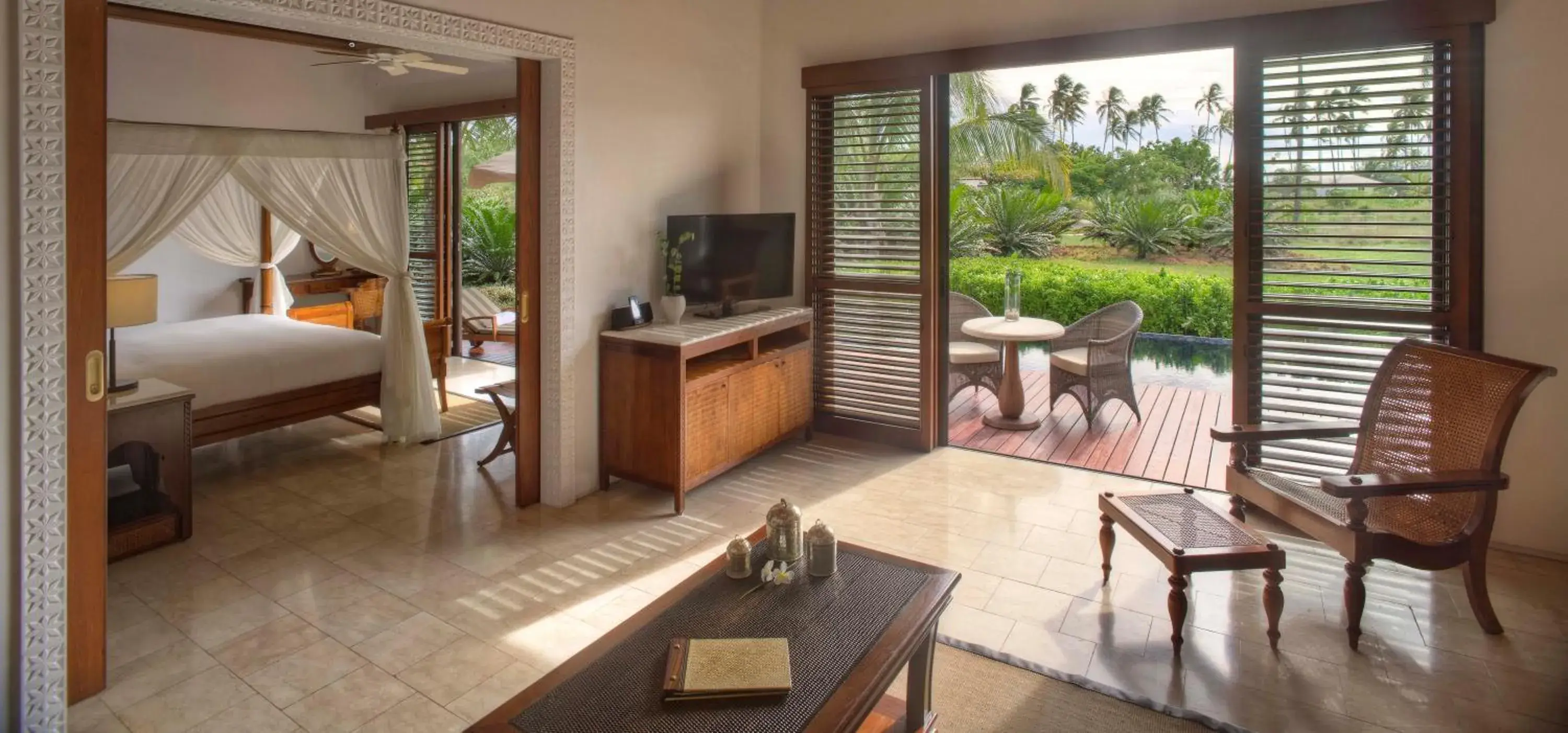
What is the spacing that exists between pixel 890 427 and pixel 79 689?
3970 mm

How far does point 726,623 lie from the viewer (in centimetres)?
214

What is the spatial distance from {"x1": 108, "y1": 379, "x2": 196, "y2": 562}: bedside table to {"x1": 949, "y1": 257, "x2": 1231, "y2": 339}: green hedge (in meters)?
7.95

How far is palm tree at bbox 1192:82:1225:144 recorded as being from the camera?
9.93 metres

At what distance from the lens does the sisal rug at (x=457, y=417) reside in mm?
5755

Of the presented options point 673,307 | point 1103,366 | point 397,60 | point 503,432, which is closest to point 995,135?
point 1103,366

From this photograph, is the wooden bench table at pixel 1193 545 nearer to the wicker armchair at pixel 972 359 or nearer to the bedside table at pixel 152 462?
the wicker armchair at pixel 972 359

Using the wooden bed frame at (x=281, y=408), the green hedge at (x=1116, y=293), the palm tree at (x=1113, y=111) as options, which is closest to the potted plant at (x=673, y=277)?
the wooden bed frame at (x=281, y=408)

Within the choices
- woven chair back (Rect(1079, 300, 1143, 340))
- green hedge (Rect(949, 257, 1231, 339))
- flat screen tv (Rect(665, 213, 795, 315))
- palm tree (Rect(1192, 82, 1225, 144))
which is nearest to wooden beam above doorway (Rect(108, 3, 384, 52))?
flat screen tv (Rect(665, 213, 795, 315))

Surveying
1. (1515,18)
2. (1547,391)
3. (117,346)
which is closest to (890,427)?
(1547,391)

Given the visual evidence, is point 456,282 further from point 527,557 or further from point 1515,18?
point 1515,18

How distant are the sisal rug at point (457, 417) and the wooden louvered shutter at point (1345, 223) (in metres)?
4.57

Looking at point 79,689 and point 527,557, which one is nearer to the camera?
point 79,689

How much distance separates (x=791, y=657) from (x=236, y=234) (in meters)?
6.53

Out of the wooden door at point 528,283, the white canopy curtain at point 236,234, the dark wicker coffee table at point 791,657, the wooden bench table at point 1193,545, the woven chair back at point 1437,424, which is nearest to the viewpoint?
the dark wicker coffee table at point 791,657
